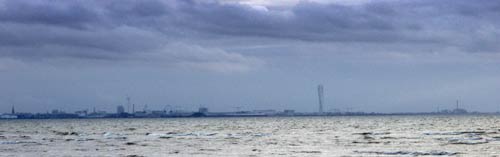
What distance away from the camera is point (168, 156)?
2397 inches

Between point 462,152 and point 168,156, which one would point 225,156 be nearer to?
point 168,156

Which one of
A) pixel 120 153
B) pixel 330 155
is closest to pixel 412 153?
pixel 330 155

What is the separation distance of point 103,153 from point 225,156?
12340 mm

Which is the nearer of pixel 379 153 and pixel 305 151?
Answer: pixel 379 153

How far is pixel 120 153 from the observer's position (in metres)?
65.3

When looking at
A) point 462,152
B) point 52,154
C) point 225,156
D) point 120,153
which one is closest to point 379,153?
point 462,152

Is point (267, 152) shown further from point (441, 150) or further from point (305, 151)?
point (441, 150)

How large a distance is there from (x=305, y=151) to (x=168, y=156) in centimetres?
1232

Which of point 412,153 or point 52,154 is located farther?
point 52,154

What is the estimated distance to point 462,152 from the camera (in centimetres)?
6159

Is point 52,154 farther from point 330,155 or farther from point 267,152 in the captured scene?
point 330,155

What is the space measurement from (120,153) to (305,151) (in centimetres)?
1610

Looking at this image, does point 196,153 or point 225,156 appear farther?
point 196,153

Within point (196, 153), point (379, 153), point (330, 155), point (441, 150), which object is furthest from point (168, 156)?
point (441, 150)
